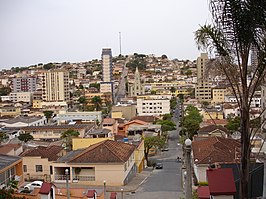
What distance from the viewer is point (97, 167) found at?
1783 cm

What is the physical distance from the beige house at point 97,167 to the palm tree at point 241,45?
42.6 ft

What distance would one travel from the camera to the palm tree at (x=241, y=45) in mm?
4680

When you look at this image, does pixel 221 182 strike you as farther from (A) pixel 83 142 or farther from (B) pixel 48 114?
(B) pixel 48 114

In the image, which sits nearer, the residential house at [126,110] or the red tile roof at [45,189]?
the red tile roof at [45,189]

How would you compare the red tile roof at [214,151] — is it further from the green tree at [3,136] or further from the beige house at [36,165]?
the green tree at [3,136]

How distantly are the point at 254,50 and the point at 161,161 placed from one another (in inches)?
877

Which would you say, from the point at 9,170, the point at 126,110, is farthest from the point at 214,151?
the point at 126,110

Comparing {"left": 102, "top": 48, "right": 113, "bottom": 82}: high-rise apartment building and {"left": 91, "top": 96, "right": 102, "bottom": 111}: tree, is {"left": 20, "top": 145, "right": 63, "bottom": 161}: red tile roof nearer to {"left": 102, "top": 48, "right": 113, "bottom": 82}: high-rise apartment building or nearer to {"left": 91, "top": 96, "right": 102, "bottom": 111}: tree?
{"left": 91, "top": 96, "right": 102, "bottom": 111}: tree

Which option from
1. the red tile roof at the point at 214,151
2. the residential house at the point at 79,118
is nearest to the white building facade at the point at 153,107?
the residential house at the point at 79,118

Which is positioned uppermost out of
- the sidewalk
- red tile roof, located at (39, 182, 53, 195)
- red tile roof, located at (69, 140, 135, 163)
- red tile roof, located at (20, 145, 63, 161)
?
red tile roof, located at (39, 182, 53, 195)

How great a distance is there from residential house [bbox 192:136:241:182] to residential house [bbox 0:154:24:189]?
256 inches

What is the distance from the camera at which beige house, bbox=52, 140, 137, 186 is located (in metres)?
17.7

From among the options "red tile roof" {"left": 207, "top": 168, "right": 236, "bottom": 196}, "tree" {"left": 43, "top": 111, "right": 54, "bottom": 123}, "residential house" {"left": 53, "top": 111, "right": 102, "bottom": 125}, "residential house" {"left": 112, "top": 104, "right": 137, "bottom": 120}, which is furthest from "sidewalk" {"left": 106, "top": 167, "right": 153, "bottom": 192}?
"tree" {"left": 43, "top": 111, "right": 54, "bottom": 123}

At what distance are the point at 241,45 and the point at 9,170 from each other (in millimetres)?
10737
